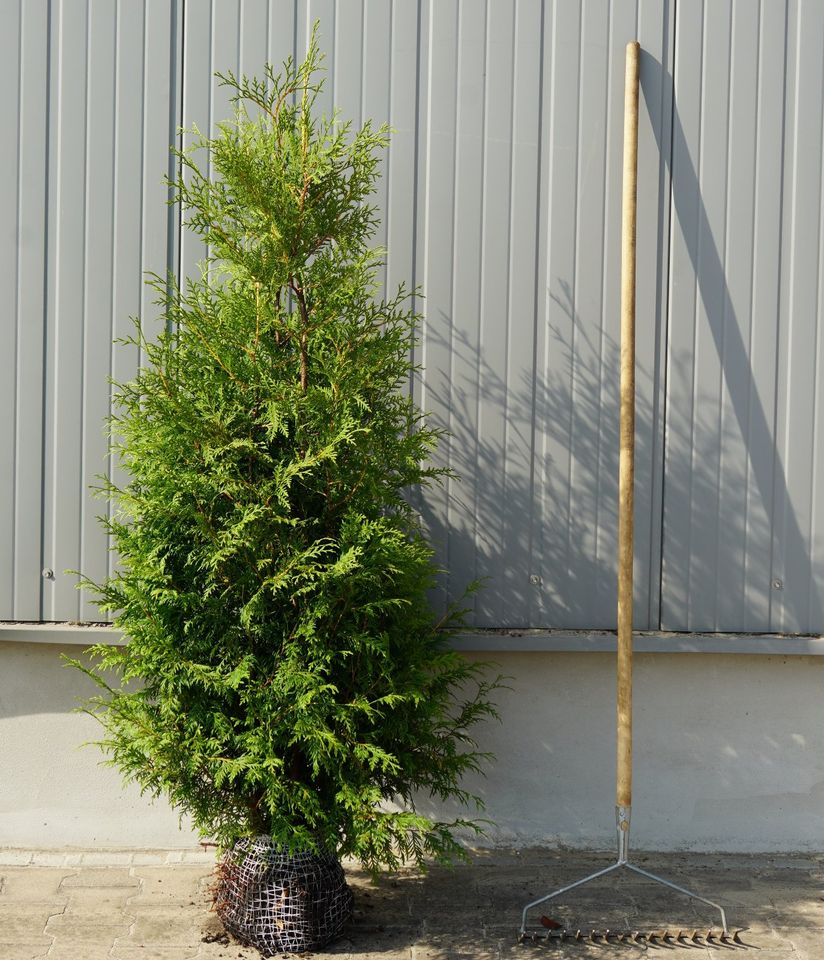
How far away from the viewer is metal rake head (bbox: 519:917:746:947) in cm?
391

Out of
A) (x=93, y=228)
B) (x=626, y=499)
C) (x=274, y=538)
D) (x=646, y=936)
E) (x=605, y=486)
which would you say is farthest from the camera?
(x=605, y=486)

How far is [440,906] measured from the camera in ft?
13.6

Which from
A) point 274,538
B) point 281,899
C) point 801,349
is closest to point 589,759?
point 281,899

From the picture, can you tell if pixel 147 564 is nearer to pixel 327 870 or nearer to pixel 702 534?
pixel 327 870

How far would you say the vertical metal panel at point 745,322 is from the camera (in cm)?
459

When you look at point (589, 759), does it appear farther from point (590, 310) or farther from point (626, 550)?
point (590, 310)

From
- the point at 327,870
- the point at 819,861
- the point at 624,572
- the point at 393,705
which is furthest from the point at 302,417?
the point at 819,861

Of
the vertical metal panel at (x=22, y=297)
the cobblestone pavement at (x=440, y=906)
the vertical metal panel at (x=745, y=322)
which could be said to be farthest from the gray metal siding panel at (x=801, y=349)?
the vertical metal panel at (x=22, y=297)

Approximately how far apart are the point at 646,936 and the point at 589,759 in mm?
882

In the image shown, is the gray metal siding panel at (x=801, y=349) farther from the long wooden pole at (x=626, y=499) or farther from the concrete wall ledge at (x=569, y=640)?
the long wooden pole at (x=626, y=499)

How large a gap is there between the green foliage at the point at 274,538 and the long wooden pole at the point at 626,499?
704 millimetres

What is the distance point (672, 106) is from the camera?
181 inches

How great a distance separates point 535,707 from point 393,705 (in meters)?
1.07

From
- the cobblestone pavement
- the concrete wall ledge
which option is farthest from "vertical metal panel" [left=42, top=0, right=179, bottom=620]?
the cobblestone pavement
